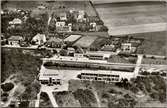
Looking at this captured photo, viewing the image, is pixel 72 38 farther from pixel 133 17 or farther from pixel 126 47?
pixel 133 17

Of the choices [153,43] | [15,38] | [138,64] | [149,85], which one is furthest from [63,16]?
[149,85]

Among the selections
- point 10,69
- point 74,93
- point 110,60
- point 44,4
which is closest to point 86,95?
point 74,93

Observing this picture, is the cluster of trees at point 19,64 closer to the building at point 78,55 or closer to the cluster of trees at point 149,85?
the building at point 78,55

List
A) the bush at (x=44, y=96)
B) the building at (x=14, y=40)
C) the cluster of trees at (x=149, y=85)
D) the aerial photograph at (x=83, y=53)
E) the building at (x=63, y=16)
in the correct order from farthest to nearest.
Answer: the building at (x=63, y=16)
the building at (x=14, y=40)
the cluster of trees at (x=149, y=85)
the aerial photograph at (x=83, y=53)
the bush at (x=44, y=96)

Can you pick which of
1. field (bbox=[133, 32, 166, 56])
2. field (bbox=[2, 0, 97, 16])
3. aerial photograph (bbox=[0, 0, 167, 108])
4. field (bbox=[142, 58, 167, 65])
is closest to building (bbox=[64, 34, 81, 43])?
aerial photograph (bbox=[0, 0, 167, 108])

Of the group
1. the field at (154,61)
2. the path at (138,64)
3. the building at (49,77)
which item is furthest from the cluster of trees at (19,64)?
the field at (154,61)

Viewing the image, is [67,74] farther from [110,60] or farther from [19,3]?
[19,3]
